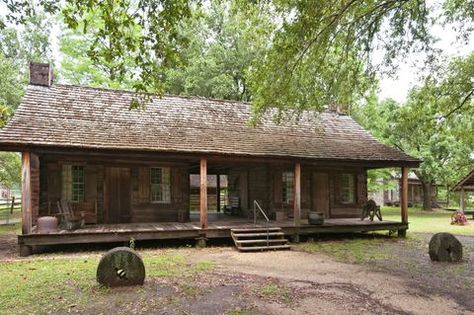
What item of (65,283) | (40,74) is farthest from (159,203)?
(65,283)

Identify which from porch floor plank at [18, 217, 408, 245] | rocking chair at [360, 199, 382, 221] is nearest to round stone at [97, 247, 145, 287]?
porch floor plank at [18, 217, 408, 245]

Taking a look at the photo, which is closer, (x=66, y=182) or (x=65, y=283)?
(x=65, y=283)

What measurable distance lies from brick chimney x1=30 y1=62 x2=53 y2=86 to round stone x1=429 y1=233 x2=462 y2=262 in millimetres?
14607

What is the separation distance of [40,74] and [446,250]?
15.2 metres

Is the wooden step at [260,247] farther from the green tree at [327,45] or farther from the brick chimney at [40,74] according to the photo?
the brick chimney at [40,74]

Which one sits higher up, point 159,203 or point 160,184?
point 160,184

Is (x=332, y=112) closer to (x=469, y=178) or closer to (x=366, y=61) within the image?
(x=366, y=61)

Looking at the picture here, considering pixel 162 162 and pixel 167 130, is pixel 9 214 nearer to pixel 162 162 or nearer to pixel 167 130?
pixel 162 162

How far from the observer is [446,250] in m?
10.2

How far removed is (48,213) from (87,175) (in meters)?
1.84

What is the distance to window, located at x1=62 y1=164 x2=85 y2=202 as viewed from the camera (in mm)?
13547

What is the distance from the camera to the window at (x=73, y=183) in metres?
13.5

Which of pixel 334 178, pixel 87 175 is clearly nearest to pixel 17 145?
pixel 87 175

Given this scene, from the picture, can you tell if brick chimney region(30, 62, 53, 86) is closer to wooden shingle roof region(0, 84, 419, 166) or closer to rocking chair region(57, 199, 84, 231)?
wooden shingle roof region(0, 84, 419, 166)
